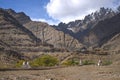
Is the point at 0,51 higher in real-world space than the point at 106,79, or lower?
higher

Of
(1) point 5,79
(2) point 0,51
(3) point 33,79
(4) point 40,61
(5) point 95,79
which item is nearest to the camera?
(1) point 5,79

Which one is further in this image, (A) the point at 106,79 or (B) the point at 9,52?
(B) the point at 9,52

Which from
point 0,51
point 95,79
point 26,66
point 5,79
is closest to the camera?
point 5,79

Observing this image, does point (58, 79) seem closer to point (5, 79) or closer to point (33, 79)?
point (33, 79)

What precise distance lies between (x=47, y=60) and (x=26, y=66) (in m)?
70.4

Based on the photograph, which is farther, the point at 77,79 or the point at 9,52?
the point at 9,52

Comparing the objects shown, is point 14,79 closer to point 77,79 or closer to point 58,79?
point 58,79

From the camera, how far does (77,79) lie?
2536cm

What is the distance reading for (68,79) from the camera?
83.1 feet

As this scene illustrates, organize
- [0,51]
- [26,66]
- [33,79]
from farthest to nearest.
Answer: [0,51]
[26,66]
[33,79]

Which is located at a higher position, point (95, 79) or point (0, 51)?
point (0, 51)

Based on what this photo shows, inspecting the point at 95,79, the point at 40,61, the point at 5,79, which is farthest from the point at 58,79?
the point at 40,61

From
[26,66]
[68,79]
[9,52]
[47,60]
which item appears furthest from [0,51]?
[68,79]

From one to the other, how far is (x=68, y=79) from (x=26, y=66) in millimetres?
15564
